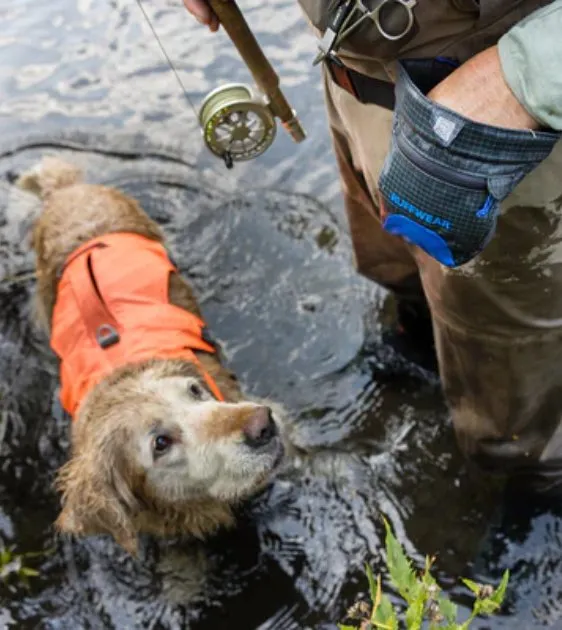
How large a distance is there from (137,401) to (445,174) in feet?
6.94

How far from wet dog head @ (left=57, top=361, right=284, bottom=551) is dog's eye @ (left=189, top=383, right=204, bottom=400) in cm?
2

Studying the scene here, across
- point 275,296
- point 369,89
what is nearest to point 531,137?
point 369,89

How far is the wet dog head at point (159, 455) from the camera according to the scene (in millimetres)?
3379

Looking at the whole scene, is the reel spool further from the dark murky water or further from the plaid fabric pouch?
the dark murky water

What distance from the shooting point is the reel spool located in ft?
10.5

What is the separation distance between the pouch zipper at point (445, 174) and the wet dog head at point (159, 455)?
173cm

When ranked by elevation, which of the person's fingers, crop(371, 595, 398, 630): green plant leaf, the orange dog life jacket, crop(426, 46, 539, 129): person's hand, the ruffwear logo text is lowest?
the orange dog life jacket

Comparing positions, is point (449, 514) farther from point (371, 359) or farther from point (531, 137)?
point (531, 137)

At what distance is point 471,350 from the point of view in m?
2.80

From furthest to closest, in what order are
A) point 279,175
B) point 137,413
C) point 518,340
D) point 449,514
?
point 279,175, point 449,514, point 137,413, point 518,340

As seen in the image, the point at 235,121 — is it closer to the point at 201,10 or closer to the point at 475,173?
the point at 201,10

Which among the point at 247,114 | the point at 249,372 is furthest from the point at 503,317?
the point at 249,372

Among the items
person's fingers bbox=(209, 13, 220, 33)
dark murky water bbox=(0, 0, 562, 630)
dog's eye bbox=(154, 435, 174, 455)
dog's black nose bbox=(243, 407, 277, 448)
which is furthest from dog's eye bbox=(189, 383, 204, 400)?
person's fingers bbox=(209, 13, 220, 33)

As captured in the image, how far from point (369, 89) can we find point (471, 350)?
40.0 inches
